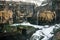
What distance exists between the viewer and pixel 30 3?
982 cm

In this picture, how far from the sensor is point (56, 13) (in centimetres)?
909

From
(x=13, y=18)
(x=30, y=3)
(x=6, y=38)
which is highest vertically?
(x=30, y=3)

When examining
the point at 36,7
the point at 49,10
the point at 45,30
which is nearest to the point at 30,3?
the point at 36,7

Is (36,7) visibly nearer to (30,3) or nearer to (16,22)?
(30,3)

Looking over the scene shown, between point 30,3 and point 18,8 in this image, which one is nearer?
point 18,8

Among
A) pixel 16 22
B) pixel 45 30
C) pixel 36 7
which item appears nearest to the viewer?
pixel 45 30

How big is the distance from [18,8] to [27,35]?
236 centimetres

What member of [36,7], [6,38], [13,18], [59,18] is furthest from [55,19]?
[6,38]

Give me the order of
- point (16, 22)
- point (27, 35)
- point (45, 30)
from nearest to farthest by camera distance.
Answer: point (27, 35)
point (45, 30)
point (16, 22)

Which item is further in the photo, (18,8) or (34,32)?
(18,8)

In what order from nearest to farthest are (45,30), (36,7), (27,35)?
1. (27,35)
2. (45,30)
3. (36,7)

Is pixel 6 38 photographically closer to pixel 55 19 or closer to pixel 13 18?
pixel 13 18

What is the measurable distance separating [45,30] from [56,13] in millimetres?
1770

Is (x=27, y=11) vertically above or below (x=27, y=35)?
above
